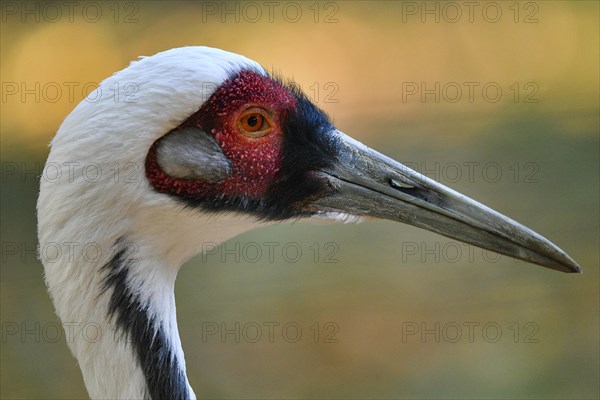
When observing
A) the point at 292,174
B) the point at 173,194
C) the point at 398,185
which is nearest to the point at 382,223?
the point at 398,185

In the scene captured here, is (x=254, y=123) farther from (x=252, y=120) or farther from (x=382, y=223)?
(x=382, y=223)

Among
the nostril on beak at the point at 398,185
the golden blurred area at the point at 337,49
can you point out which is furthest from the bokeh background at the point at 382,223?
the nostril on beak at the point at 398,185

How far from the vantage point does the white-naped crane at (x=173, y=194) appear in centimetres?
231

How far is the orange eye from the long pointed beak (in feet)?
0.76

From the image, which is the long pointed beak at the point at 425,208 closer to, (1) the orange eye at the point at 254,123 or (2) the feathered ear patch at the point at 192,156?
(1) the orange eye at the point at 254,123

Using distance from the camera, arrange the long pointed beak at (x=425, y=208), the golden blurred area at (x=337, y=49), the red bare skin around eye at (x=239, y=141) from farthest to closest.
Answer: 1. the golden blurred area at (x=337, y=49)
2. the long pointed beak at (x=425, y=208)
3. the red bare skin around eye at (x=239, y=141)

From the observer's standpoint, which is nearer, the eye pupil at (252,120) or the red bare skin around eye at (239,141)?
the red bare skin around eye at (239,141)

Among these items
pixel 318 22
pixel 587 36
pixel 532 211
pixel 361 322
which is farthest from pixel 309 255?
pixel 587 36

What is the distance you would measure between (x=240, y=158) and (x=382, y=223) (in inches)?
163

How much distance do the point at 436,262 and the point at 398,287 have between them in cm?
40

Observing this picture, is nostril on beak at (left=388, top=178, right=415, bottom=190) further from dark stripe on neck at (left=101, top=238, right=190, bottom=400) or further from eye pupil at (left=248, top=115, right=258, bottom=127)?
dark stripe on neck at (left=101, top=238, right=190, bottom=400)

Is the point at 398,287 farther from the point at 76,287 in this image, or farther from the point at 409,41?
the point at 76,287

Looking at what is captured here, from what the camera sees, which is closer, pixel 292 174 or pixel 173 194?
pixel 173 194

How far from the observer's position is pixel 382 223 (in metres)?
6.55
